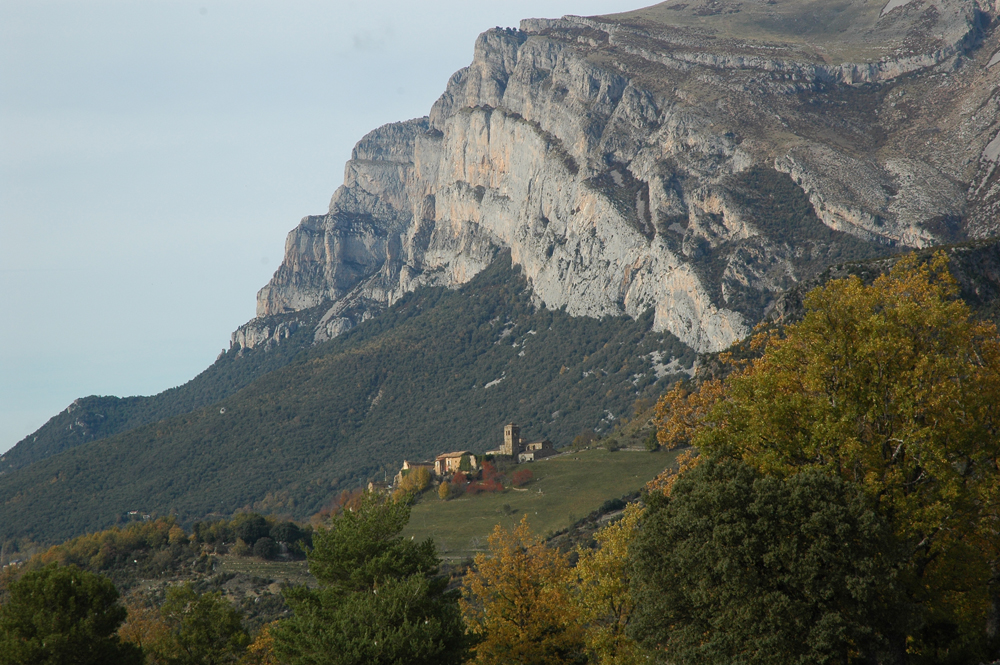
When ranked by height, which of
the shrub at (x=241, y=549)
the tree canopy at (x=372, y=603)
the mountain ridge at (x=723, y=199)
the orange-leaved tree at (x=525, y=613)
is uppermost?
the mountain ridge at (x=723, y=199)

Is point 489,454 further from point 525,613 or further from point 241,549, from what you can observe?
point 525,613

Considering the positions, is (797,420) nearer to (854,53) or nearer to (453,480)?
(453,480)

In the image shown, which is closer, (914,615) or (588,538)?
(914,615)

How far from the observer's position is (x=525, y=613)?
99.8ft

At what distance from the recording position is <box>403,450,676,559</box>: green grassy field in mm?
82188

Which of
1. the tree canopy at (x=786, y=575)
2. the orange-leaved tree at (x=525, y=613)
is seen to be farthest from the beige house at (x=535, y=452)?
the tree canopy at (x=786, y=575)

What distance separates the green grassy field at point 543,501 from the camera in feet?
270

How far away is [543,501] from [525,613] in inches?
2368

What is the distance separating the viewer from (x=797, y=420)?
23.7 meters

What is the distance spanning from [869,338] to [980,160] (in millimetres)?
139366

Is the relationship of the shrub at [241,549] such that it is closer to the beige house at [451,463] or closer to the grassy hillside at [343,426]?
the beige house at [451,463]

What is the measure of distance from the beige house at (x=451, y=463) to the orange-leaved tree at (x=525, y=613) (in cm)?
8046

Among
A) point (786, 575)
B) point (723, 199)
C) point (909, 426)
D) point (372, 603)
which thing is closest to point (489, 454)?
point (723, 199)

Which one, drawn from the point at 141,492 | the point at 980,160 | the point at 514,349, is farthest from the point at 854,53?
the point at 141,492
